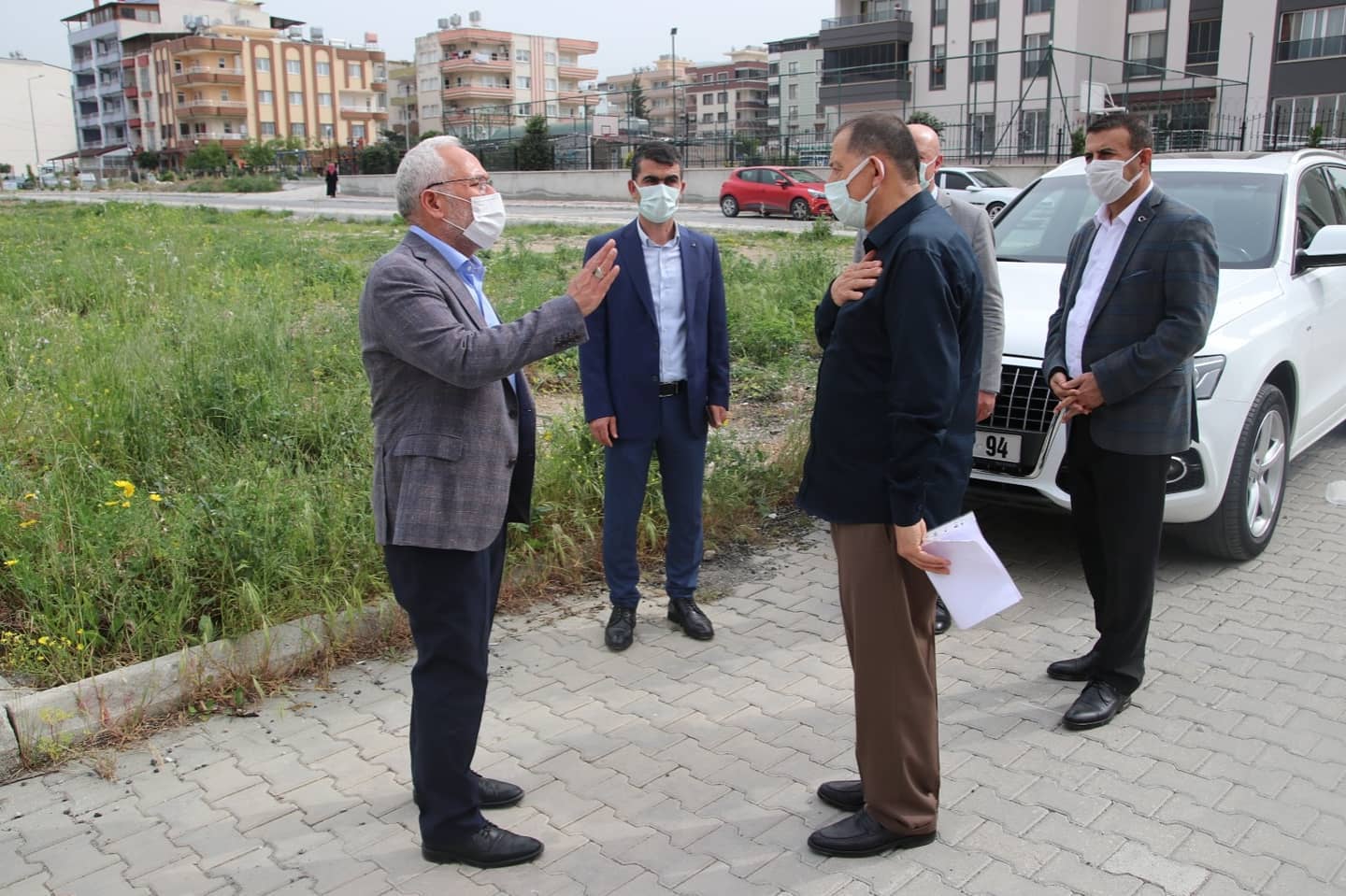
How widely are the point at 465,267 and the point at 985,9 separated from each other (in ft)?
196

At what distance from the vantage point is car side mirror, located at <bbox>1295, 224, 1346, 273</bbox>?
18.1ft

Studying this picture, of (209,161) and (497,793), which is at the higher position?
(209,161)

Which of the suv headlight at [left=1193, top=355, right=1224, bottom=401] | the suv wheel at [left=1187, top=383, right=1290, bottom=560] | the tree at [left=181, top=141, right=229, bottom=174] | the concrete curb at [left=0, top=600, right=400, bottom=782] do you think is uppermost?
the tree at [left=181, top=141, right=229, bottom=174]

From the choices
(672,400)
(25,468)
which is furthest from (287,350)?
(672,400)

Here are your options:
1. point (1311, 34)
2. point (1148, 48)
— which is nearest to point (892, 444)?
point (1311, 34)

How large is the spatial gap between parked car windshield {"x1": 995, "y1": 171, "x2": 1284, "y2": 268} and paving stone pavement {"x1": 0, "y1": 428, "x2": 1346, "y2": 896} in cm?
202

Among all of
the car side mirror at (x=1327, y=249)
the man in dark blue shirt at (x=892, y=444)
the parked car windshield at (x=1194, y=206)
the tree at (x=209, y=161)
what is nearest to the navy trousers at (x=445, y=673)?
the man in dark blue shirt at (x=892, y=444)

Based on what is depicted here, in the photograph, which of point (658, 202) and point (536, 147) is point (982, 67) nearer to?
point (536, 147)

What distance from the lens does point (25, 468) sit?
5.53 metres

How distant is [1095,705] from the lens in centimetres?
390

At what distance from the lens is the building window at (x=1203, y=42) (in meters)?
50.6

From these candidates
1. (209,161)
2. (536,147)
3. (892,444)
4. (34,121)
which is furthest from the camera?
(34,121)

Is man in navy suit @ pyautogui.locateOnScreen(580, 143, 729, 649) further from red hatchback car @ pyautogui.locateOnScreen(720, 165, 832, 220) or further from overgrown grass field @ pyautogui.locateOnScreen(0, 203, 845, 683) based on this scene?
red hatchback car @ pyautogui.locateOnScreen(720, 165, 832, 220)

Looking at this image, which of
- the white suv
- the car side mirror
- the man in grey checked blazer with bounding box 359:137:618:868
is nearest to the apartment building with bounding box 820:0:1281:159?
the white suv
